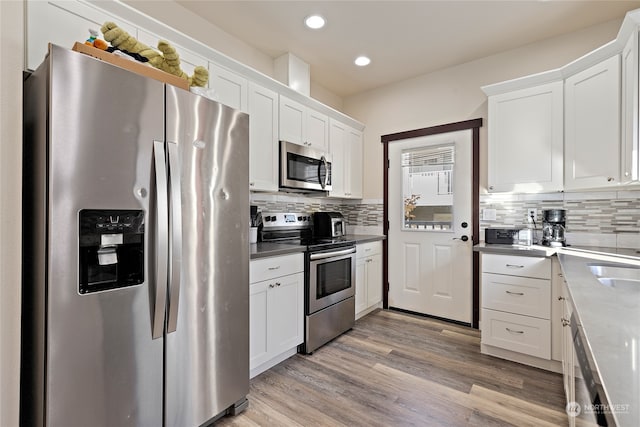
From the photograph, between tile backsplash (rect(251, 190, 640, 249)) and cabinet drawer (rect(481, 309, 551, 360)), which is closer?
cabinet drawer (rect(481, 309, 551, 360))

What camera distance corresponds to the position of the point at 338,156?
3.52 metres

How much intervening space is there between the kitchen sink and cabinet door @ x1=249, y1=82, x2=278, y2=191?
86.2 inches

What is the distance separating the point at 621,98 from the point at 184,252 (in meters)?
2.94

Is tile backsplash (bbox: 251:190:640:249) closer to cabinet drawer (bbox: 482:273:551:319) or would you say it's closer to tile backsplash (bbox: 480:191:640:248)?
tile backsplash (bbox: 480:191:640:248)

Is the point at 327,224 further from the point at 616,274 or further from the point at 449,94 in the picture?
the point at 616,274

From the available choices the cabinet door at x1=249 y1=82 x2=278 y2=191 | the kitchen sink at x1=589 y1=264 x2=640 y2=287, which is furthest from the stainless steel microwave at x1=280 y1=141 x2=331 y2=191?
the kitchen sink at x1=589 y1=264 x2=640 y2=287

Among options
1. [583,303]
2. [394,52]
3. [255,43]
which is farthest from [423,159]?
[583,303]

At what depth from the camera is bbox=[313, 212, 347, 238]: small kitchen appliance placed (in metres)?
3.22

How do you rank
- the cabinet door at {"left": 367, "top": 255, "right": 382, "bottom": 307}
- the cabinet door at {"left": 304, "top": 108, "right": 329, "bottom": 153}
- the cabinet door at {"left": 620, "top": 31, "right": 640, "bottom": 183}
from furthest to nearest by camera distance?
the cabinet door at {"left": 367, "top": 255, "right": 382, "bottom": 307} < the cabinet door at {"left": 304, "top": 108, "right": 329, "bottom": 153} < the cabinet door at {"left": 620, "top": 31, "right": 640, "bottom": 183}

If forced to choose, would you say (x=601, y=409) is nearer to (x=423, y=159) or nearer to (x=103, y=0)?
(x=103, y=0)

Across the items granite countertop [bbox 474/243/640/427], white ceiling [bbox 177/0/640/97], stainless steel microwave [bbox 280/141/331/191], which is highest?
white ceiling [bbox 177/0/640/97]

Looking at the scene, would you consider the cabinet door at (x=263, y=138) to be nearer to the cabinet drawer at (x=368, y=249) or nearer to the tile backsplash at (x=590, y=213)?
the cabinet drawer at (x=368, y=249)

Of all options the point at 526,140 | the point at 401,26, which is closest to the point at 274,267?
the point at 401,26

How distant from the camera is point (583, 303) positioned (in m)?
0.92
